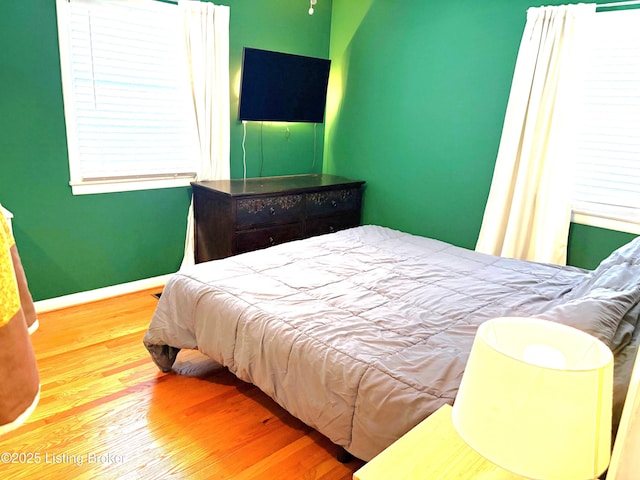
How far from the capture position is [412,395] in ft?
4.77

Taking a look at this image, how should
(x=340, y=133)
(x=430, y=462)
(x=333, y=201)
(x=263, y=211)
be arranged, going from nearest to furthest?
(x=430, y=462) → (x=263, y=211) → (x=333, y=201) → (x=340, y=133)

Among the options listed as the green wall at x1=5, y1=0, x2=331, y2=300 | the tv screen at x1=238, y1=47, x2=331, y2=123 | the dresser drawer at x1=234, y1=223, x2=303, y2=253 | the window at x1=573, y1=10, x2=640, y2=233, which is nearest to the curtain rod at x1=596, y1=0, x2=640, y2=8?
the window at x1=573, y1=10, x2=640, y2=233

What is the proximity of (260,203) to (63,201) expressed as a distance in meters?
1.38

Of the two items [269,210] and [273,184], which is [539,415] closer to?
[269,210]

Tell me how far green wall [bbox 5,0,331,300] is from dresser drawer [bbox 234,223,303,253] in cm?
67

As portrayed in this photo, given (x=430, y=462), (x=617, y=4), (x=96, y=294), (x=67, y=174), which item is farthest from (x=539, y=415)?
(x=96, y=294)

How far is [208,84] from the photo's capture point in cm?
354

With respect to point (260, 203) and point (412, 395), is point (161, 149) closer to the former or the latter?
point (260, 203)

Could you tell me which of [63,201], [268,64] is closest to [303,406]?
[63,201]

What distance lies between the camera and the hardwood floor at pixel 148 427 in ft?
5.97

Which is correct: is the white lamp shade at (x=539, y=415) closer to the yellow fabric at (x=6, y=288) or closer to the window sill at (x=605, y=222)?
the yellow fabric at (x=6, y=288)

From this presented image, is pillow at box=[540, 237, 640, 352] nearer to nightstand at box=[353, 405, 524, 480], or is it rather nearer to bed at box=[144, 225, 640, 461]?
bed at box=[144, 225, 640, 461]

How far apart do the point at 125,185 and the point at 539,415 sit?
3.29m

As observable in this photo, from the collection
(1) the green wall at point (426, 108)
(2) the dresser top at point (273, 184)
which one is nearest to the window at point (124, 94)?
(2) the dresser top at point (273, 184)
